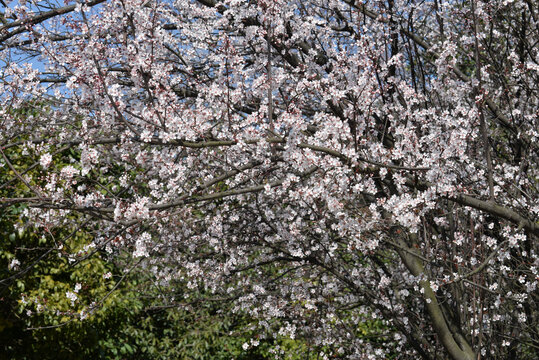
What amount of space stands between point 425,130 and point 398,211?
1.64 m

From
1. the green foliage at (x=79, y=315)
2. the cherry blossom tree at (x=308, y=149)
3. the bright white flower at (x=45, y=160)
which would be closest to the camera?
the bright white flower at (x=45, y=160)

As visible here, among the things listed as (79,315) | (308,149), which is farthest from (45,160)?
(79,315)

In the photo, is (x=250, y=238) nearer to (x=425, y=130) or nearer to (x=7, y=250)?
(x=425, y=130)

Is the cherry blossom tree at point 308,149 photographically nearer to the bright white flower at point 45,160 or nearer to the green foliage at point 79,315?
the bright white flower at point 45,160

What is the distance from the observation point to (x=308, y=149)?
3299mm

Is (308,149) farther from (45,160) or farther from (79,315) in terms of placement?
(79,315)

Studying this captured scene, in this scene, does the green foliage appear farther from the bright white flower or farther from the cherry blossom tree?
the bright white flower

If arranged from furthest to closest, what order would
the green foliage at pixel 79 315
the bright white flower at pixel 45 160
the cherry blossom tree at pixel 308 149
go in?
1. the green foliage at pixel 79 315
2. the cherry blossom tree at pixel 308 149
3. the bright white flower at pixel 45 160

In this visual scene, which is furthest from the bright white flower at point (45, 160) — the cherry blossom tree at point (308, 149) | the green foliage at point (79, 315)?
the green foliage at point (79, 315)

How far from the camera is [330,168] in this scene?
11.5ft

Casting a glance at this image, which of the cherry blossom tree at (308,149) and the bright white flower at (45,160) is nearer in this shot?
the bright white flower at (45,160)

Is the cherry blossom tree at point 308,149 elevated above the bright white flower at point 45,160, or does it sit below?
above

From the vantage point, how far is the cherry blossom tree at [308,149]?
347cm

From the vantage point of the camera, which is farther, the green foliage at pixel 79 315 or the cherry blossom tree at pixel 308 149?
the green foliage at pixel 79 315
